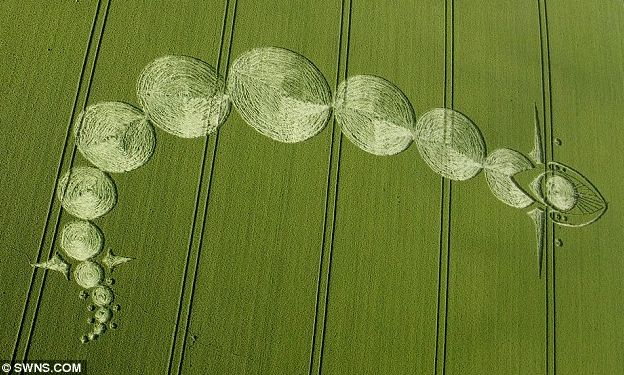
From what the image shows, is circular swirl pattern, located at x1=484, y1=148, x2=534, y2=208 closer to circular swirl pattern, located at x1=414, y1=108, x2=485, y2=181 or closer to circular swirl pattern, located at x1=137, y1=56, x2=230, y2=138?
circular swirl pattern, located at x1=414, y1=108, x2=485, y2=181

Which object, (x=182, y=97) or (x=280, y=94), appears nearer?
(x=182, y=97)

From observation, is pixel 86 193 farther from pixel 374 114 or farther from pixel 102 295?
pixel 374 114

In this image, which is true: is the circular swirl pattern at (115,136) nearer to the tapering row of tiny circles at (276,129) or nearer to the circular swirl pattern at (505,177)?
the tapering row of tiny circles at (276,129)

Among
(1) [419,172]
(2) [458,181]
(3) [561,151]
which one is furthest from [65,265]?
(3) [561,151]

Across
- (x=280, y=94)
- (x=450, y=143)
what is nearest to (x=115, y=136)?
(x=280, y=94)

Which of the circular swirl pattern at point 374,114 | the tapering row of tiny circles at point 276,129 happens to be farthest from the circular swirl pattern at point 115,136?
the circular swirl pattern at point 374,114

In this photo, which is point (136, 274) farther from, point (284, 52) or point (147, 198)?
point (284, 52)

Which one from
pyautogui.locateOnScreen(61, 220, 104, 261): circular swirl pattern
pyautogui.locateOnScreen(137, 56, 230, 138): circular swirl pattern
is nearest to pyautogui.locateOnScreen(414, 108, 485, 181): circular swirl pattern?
pyautogui.locateOnScreen(137, 56, 230, 138): circular swirl pattern
